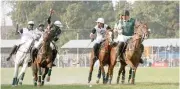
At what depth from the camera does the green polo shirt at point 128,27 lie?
72.1 ft

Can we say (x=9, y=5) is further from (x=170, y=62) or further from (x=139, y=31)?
(x=139, y=31)

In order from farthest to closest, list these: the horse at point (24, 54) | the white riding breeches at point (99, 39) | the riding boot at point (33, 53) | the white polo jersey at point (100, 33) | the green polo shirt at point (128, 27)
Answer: the white riding breeches at point (99, 39) → the white polo jersey at point (100, 33) → the horse at point (24, 54) → the green polo shirt at point (128, 27) → the riding boot at point (33, 53)

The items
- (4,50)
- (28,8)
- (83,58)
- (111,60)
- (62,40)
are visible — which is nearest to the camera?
(111,60)

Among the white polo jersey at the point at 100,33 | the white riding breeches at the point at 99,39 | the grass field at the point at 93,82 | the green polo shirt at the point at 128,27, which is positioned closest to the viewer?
the grass field at the point at 93,82

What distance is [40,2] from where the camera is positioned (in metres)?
111

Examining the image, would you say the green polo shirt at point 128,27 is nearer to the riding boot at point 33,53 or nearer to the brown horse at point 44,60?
the brown horse at point 44,60

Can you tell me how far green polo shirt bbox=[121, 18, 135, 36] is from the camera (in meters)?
22.0

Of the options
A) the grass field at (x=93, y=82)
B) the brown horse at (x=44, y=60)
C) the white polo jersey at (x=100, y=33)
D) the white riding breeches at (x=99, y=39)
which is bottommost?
the grass field at (x=93, y=82)

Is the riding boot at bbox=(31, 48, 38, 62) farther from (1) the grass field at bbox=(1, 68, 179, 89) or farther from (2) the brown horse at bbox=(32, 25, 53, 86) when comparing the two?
(1) the grass field at bbox=(1, 68, 179, 89)

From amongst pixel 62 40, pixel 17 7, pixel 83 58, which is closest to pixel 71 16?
pixel 62 40

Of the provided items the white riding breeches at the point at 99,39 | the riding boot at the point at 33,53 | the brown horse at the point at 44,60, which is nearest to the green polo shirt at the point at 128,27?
the white riding breeches at the point at 99,39

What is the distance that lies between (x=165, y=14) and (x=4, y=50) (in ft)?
99.4

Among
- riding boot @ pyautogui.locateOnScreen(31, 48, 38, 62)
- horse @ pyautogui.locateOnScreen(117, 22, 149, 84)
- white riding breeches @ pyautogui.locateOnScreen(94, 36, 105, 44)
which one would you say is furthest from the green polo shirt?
riding boot @ pyautogui.locateOnScreen(31, 48, 38, 62)

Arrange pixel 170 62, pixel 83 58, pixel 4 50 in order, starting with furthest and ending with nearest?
pixel 4 50 → pixel 83 58 → pixel 170 62
